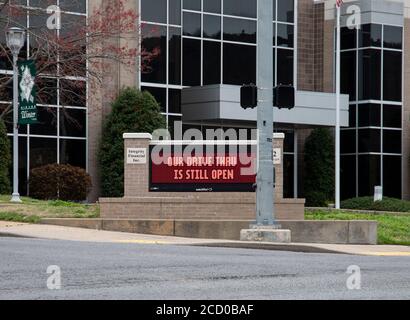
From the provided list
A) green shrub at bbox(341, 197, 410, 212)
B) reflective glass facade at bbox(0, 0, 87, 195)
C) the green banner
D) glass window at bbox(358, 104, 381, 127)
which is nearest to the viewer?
the green banner

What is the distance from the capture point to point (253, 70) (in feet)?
138

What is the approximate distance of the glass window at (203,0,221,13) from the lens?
134ft

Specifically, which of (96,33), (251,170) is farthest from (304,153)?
(251,170)

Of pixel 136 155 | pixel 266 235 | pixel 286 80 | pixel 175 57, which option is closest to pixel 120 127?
pixel 175 57

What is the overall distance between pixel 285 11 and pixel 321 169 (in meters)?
6.78

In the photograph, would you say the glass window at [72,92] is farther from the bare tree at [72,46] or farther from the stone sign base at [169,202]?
the stone sign base at [169,202]

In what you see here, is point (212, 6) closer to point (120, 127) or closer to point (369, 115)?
point (120, 127)

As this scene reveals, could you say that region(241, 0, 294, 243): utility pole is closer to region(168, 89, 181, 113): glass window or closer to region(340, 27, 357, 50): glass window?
region(168, 89, 181, 113): glass window

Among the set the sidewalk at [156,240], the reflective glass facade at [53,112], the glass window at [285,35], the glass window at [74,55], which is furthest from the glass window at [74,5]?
the sidewalk at [156,240]

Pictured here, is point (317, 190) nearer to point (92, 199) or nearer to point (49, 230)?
point (92, 199)

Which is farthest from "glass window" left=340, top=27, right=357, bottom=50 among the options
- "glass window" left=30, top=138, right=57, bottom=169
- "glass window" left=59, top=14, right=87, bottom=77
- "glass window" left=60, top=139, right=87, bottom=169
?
"glass window" left=30, top=138, right=57, bottom=169

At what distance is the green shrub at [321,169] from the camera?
42.4m

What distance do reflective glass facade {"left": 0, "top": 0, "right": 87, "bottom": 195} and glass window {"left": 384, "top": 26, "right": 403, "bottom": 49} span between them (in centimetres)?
1306

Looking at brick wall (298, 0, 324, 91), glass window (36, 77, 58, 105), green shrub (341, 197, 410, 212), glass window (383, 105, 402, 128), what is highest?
brick wall (298, 0, 324, 91)
